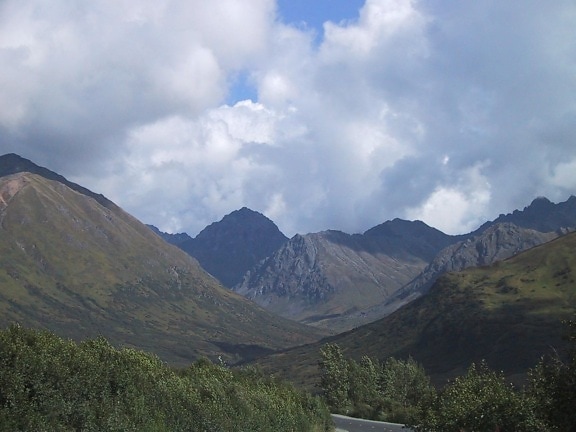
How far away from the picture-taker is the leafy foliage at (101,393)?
2553 cm

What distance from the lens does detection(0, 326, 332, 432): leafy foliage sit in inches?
1005

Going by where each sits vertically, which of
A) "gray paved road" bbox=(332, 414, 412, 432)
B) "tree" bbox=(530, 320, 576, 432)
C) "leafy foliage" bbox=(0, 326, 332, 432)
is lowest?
"gray paved road" bbox=(332, 414, 412, 432)

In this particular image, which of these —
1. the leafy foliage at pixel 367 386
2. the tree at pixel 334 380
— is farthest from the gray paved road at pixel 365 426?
the tree at pixel 334 380

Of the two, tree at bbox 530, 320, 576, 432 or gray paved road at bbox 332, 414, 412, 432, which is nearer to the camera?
tree at bbox 530, 320, 576, 432

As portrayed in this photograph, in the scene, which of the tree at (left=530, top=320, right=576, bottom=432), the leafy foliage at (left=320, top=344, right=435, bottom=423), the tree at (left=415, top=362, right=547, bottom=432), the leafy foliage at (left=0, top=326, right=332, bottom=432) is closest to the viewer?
the tree at (left=530, top=320, right=576, bottom=432)

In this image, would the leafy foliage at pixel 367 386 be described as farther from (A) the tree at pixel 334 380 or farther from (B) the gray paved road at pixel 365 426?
(B) the gray paved road at pixel 365 426

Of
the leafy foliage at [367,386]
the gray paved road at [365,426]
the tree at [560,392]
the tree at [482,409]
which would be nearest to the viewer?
the tree at [560,392]

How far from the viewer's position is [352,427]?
6750cm

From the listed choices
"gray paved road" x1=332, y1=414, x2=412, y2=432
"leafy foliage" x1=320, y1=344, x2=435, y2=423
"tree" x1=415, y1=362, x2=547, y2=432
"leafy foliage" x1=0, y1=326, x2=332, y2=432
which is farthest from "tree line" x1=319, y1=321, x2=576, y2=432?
"leafy foliage" x1=320, y1=344, x2=435, y2=423

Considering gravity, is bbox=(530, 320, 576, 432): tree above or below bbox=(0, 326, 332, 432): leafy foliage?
above

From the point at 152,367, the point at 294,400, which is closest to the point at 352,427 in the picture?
the point at 294,400

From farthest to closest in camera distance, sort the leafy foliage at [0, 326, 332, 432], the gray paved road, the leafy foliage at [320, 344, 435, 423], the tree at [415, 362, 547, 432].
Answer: the leafy foliage at [320, 344, 435, 423] → the gray paved road → the leafy foliage at [0, 326, 332, 432] → the tree at [415, 362, 547, 432]

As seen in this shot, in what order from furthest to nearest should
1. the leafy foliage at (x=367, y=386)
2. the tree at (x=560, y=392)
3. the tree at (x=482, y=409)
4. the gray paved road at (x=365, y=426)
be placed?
1. the leafy foliage at (x=367, y=386)
2. the gray paved road at (x=365, y=426)
3. the tree at (x=482, y=409)
4. the tree at (x=560, y=392)

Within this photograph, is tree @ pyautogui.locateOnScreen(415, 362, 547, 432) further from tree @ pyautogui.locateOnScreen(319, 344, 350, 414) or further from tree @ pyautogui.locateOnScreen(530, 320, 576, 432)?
tree @ pyautogui.locateOnScreen(319, 344, 350, 414)
